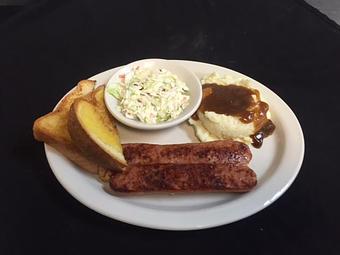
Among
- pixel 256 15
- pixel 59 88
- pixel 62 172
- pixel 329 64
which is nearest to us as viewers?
pixel 62 172

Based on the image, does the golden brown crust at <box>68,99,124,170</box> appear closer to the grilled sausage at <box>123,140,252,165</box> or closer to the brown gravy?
the grilled sausage at <box>123,140,252,165</box>

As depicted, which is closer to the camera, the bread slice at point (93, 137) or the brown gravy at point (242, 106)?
the bread slice at point (93, 137)

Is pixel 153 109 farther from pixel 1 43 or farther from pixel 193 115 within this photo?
pixel 1 43

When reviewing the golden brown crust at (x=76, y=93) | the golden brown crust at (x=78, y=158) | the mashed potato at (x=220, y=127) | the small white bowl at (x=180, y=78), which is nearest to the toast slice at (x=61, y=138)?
the golden brown crust at (x=78, y=158)

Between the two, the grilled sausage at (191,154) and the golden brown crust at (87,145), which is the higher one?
the golden brown crust at (87,145)

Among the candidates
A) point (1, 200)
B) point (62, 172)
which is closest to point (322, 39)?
point (62, 172)

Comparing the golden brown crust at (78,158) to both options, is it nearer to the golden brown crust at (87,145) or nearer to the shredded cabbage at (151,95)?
the golden brown crust at (87,145)

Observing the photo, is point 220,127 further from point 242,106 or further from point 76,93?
point 76,93
